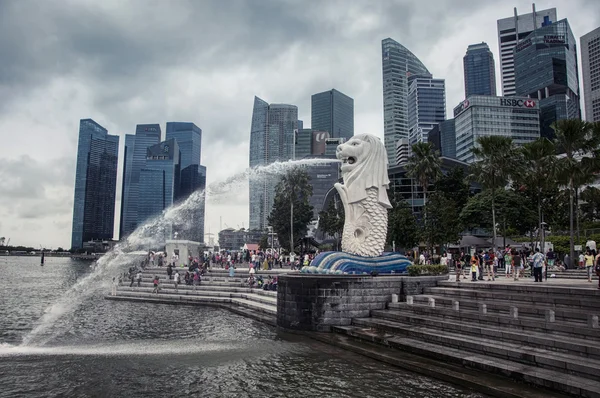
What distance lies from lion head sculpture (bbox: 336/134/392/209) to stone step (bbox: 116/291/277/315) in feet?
23.7

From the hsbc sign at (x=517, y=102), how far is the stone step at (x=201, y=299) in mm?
140343

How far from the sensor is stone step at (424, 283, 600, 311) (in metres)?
12.3

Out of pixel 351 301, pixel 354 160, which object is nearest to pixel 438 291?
pixel 351 301

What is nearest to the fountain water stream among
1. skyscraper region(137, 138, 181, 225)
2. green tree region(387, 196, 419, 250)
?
green tree region(387, 196, 419, 250)

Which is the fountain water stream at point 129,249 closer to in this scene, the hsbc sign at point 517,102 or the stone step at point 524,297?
the stone step at point 524,297

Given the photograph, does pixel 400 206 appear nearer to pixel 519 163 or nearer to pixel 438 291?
pixel 519 163

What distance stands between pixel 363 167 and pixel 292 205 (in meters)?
40.2

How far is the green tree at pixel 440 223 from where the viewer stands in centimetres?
4250

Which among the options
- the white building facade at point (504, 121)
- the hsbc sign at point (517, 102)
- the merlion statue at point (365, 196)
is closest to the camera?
the merlion statue at point (365, 196)

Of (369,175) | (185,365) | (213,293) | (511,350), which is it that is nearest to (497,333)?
(511,350)

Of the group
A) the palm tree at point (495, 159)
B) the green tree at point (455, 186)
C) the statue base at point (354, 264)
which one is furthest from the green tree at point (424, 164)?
the statue base at point (354, 264)

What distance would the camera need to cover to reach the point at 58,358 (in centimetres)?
1265

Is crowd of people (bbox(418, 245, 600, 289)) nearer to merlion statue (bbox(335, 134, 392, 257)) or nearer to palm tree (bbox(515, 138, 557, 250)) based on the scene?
merlion statue (bbox(335, 134, 392, 257))

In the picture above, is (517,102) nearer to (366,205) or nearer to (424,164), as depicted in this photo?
(424,164)
